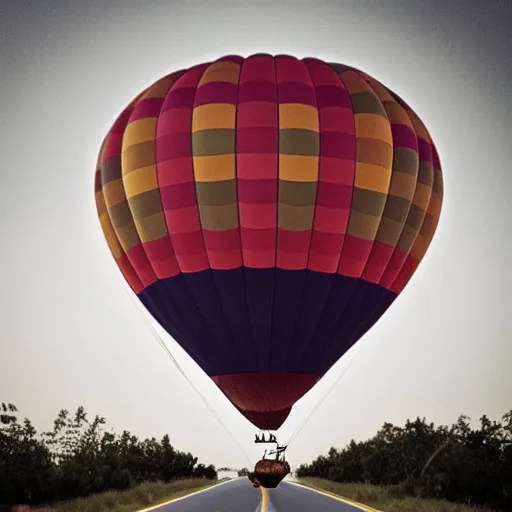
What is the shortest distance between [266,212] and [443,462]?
1952 centimetres

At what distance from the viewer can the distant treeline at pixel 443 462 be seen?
25.4 meters

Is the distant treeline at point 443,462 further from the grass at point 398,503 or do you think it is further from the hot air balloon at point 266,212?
the hot air balloon at point 266,212

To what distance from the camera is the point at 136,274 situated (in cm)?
1669

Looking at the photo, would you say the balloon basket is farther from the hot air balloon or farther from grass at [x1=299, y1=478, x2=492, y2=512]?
grass at [x1=299, y1=478, x2=492, y2=512]

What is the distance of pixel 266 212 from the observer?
14984 mm

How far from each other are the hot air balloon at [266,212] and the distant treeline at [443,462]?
31.7 feet

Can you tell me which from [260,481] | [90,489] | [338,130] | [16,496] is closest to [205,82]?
[338,130]

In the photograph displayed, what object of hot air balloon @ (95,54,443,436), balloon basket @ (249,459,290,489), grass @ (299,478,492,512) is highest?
hot air balloon @ (95,54,443,436)

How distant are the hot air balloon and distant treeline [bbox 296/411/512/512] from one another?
9.67 metres

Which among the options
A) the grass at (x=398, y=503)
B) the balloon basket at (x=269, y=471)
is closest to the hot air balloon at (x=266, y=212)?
the balloon basket at (x=269, y=471)

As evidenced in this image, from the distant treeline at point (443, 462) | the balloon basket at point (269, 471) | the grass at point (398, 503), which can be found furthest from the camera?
the distant treeline at point (443, 462)

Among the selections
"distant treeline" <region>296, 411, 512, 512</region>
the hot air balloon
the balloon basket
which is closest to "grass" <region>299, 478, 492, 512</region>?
"distant treeline" <region>296, 411, 512, 512</region>

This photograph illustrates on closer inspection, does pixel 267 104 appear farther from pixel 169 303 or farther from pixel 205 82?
pixel 169 303

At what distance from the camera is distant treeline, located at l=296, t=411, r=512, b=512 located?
83.3 ft
